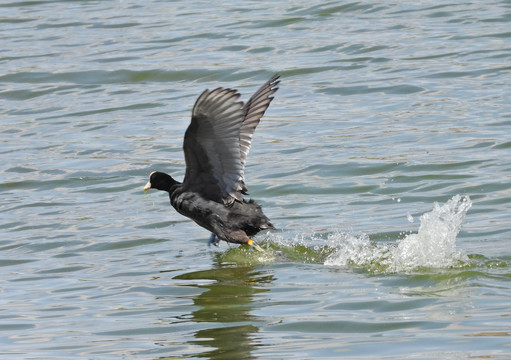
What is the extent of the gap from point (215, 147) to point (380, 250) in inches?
55.9

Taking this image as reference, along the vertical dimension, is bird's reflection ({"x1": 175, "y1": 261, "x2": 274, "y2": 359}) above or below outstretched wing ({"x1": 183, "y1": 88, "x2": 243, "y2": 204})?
below

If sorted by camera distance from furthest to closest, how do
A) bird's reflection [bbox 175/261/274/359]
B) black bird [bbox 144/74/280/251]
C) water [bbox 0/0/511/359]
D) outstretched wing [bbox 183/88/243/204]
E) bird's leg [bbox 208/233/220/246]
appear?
bird's leg [bbox 208/233/220/246]
black bird [bbox 144/74/280/251]
outstretched wing [bbox 183/88/243/204]
water [bbox 0/0/511/359]
bird's reflection [bbox 175/261/274/359]

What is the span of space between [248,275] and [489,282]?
185cm

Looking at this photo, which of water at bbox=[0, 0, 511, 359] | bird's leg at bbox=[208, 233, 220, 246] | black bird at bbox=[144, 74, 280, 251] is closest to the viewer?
water at bbox=[0, 0, 511, 359]

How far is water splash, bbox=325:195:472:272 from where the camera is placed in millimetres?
7242

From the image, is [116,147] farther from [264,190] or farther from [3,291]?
[3,291]

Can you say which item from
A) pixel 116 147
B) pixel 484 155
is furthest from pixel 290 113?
pixel 484 155

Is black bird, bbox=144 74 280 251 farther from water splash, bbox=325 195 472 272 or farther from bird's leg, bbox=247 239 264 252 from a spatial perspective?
water splash, bbox=325 195 472 272

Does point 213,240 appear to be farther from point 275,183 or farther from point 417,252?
point 275,183

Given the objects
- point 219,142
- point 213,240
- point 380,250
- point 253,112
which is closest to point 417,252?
point 380,250

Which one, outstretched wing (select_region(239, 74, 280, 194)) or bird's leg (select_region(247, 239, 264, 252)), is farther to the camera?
outstretched wing (select_region(239, 74, 280, 194))

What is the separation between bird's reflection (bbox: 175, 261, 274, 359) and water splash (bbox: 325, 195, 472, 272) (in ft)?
2.06

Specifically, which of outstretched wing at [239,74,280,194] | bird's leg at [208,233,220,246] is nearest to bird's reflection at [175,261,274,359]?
bird's leg at [208,233,220,246]

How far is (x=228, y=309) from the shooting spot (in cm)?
676
